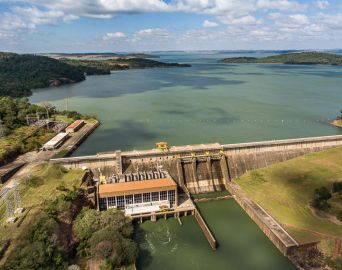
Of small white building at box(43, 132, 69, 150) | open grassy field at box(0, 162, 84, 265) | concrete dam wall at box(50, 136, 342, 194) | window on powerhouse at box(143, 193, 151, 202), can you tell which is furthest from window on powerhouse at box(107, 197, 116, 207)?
small white building at box(43, 132, 69, 150)

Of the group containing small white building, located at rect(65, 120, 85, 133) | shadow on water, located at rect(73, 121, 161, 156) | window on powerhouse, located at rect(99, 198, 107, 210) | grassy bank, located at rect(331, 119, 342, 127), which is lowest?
shadow on water, located at rect(73, 121, 161, 156)

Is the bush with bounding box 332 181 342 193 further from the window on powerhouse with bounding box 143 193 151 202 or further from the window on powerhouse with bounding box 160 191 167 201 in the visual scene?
the window on powerhouse with bounding box 143 193 151 202

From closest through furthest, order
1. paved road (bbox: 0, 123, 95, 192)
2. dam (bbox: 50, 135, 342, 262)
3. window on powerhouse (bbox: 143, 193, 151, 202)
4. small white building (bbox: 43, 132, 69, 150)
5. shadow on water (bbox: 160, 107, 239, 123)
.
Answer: window on powerhouse (bbox: 143, 193, 151, 202)
paved road (bbox: 0, 123, 95, 192)
dam (bbox: 50, 135, 342, 262)
small white building (bbox: 43, 132, 69, 150)
shadow on water (bbox: 160, 107, 239, 123)

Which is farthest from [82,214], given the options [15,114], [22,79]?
[22,79]

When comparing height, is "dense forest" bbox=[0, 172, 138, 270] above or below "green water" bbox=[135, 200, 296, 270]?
above

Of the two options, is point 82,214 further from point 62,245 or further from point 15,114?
point 15,114

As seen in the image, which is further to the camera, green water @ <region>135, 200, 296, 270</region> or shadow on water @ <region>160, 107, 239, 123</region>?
shadow on water @ <region>160, 107, 239, 123</region>
